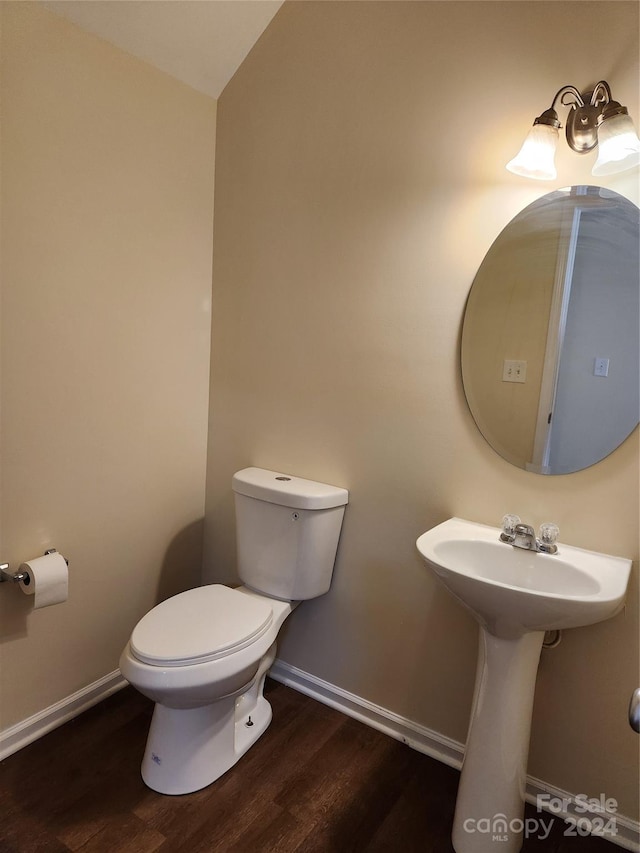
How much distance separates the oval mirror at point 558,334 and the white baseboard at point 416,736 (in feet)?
3.10

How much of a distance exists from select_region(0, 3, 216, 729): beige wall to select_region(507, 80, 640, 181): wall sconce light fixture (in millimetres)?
1231

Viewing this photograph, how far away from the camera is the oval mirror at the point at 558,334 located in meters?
1.36

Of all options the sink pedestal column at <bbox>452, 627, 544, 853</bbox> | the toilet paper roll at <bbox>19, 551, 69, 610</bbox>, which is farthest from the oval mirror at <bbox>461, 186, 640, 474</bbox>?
the toilet paper roll at <bbox>19, 551, 69, 610</bbox>

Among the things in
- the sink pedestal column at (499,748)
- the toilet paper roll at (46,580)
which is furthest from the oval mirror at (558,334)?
the toilet paper roll at (46,580)

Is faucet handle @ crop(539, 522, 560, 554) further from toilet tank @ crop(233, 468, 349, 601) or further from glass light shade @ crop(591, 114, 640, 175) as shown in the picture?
glass light shade @ crop(591, 114, 640, 175)

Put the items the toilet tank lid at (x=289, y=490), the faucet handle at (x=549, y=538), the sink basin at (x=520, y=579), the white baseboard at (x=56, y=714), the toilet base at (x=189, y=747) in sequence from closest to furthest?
the sink basin at (x=520, y=579), the faucet handle at (x=549, y=538), the toilet base at (x=189, y=747), the white baseboard at (x=56, y=714), the toilet tank lid at (x=289, y=490)

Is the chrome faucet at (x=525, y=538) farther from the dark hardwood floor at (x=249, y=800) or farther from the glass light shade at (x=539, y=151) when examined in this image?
the glass light shade at (x=539, y=151)

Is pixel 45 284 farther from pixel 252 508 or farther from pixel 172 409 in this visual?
pixel 252 508

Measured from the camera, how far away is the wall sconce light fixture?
126 cm

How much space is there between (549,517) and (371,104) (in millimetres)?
1395

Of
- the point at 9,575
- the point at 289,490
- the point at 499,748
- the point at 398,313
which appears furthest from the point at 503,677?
the point at 9,575

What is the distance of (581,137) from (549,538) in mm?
1021

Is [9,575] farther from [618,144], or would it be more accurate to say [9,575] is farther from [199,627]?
[618,144]

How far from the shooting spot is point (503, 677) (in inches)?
53.2
